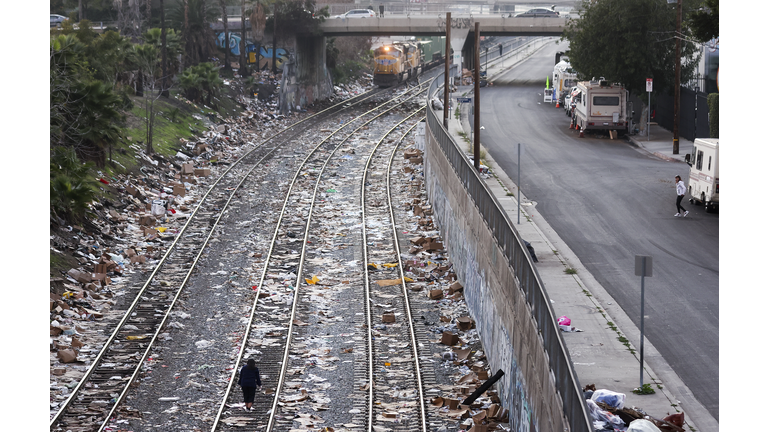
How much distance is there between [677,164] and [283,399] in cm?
2687

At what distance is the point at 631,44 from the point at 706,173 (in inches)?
744

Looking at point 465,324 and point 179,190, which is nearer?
point 465,324

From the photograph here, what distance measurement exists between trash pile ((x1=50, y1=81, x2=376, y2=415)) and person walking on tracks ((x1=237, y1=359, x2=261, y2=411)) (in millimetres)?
3483

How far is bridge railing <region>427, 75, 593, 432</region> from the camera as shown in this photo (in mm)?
10461

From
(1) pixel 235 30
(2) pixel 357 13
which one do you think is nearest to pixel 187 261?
(1) pixel 235 30

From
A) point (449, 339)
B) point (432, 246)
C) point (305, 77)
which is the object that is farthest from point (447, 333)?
point (305, 77)

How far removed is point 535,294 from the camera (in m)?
14.1

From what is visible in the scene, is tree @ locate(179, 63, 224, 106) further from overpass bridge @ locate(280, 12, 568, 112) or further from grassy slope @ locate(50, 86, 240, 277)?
overpass bridge @ locate(280, 12, 568, 112)

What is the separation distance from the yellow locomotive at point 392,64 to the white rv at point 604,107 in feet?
93.6

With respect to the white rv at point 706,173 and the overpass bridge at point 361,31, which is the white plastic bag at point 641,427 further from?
the overpass bridge at point 361,31

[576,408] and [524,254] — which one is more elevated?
[524,254]

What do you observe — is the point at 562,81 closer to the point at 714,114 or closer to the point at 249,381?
the point at 714,114

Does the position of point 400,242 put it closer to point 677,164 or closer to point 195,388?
point 195,388

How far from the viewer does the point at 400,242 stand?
93.9 feet
